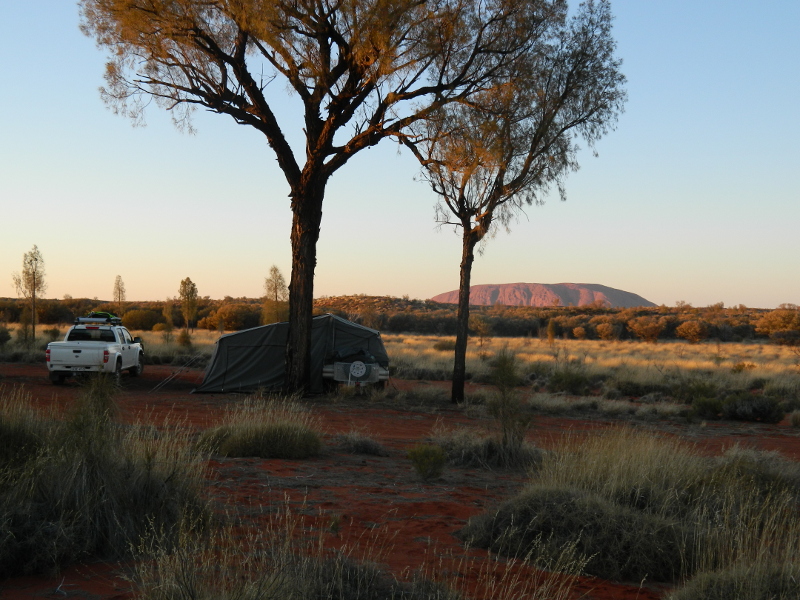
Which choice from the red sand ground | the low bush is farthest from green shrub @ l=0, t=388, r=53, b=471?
the low bush

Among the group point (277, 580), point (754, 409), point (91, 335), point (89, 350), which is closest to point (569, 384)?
point (754, 409)

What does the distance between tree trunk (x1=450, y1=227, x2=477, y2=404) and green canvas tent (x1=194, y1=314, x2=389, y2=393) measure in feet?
8.07

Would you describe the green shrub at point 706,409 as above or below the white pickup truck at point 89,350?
below

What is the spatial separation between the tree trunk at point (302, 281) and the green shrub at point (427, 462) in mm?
9726

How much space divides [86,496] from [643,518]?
4593mm

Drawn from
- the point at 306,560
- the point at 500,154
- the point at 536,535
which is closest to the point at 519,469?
the point at 536,535

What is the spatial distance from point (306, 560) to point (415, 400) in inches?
632

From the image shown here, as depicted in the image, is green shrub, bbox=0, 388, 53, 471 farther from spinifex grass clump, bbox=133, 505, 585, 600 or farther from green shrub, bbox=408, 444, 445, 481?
green shrub, bbox=408, 444, 445, 481

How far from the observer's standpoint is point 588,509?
642 cm

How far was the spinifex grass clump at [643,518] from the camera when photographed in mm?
5922

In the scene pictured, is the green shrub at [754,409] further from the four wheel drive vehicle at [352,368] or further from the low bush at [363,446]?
the low bush at [363,446]

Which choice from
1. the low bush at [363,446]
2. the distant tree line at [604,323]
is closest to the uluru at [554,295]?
the distant tree line at [604,323]

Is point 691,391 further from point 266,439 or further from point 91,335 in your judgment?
point 91,335

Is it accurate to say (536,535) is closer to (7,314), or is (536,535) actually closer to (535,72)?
(535,72)
